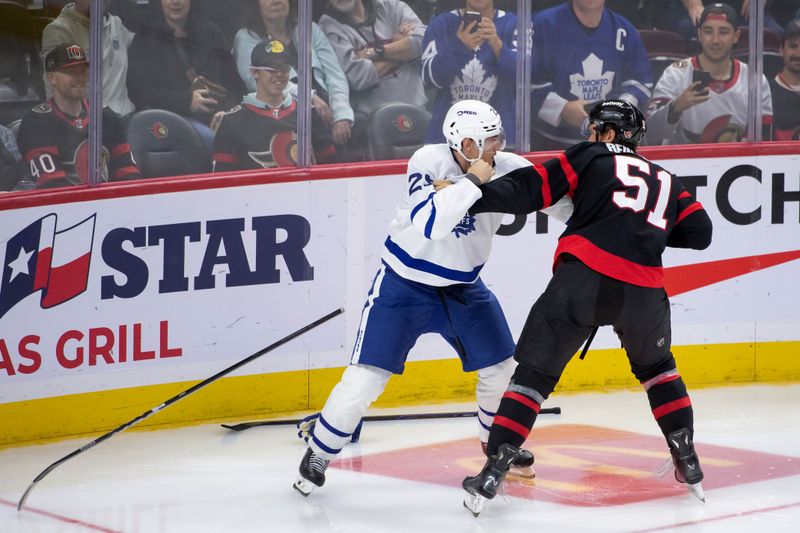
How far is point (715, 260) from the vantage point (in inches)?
→ 235

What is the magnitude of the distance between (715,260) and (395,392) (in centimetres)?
174

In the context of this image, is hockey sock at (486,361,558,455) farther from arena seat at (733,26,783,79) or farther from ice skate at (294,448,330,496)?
arena seat at (733,26,783,79)

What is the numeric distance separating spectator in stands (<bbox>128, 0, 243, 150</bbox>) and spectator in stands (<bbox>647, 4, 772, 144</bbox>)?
2.16m

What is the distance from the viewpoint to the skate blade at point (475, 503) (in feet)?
11.3

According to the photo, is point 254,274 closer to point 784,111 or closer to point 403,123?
point 403,123

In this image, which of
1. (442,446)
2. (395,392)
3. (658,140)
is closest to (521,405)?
(442,446)

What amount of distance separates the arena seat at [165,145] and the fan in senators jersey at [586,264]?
1.98 meters

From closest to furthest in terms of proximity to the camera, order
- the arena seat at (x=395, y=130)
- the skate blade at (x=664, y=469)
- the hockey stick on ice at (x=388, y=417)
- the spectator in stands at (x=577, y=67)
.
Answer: the skate blade at (x=664, y=469) → the hockey stick on ice at (x=388, y=417) → the arena seat at (x=395, y=130) → the spectator in stands at (x=577, y=67)

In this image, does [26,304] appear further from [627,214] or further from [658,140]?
[658,140]

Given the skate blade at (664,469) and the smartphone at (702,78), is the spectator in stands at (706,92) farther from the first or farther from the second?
the skate blade at (664,469)

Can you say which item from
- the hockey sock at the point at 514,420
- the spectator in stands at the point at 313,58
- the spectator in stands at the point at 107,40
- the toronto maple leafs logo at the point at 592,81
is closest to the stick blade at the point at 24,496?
the hockey sock at the point at 514,420

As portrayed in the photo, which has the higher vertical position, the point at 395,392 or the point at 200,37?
the point at 200,37

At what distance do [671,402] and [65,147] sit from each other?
2631 mm

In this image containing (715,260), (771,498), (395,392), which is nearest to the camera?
(771,498)
